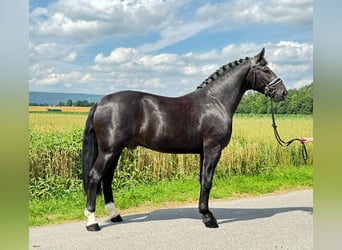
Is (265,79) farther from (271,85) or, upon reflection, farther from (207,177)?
(207,177)

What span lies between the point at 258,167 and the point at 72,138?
5.55 metres

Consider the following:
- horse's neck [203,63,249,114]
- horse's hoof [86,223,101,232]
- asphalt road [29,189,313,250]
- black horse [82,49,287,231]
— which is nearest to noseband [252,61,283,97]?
black horse [82,49,287,231]

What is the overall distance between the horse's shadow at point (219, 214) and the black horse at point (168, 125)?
51 cm

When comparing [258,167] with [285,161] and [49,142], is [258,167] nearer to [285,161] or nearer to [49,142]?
[285,161]

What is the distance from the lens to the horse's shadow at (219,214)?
6.52m

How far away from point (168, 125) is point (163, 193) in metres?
3.17

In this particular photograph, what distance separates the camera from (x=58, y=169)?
902 cm

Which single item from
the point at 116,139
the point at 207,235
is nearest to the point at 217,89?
the point at 116,139

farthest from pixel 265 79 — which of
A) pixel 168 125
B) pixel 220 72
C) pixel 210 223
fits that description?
pixel 210 223

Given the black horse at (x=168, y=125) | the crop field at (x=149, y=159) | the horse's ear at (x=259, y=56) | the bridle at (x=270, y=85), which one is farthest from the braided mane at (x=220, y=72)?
the crop field at (x=149, y=159)

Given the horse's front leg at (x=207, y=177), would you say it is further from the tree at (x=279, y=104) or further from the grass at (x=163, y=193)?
the tree at (x=279, y=104)

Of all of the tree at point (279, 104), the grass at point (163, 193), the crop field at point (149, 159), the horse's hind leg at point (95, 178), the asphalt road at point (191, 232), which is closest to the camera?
the asphalt road at point (191, 232)

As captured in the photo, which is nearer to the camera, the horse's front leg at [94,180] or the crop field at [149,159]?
the horse's front leg at [94,180]
